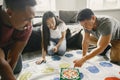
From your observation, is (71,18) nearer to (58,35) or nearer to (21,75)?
(58,35)

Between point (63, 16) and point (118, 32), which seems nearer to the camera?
point (118, 32)

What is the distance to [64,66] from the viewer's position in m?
2.12

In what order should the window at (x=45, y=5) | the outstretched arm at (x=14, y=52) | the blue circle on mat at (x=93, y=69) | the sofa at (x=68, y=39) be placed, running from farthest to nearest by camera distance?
the window at (x=45, y=5)
the sofa at (x=68, y=39)
the blue circle on mat at (x=93, y=69)
the outstretched arm at (x=14, y=52)

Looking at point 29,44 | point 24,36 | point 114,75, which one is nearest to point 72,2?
point 29,44

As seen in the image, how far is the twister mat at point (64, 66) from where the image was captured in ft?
6.11

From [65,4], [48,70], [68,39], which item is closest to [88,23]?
[48,70]

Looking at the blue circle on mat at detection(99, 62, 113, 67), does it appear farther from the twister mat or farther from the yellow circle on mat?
the yellow circle on mat

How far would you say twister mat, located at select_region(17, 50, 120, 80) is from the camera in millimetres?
1861

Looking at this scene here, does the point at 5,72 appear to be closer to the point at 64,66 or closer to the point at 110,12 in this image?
the point at 64,66

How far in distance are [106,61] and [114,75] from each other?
14.8 inches

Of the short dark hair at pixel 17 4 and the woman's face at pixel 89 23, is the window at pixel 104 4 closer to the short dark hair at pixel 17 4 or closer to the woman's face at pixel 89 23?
the woman's face at pixel 89 23

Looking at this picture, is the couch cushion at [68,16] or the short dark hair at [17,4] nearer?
the short dark hair at [17,4]

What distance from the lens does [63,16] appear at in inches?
138

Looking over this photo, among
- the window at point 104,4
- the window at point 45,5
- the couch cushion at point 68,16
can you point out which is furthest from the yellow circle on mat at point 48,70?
the window at point 104,4
